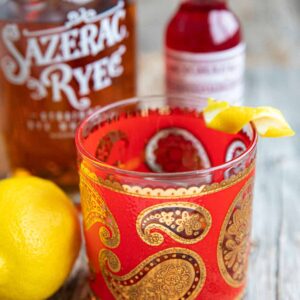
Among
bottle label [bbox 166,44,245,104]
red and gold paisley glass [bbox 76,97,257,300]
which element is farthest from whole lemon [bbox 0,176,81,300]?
bottle label [bbox 166,44,245,104]

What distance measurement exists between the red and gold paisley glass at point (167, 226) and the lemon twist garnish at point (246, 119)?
0.04 ft

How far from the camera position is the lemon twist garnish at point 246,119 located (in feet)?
1.57

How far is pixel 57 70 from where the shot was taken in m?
0.64

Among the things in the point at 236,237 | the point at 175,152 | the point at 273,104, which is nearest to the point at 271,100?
the point at 273,104

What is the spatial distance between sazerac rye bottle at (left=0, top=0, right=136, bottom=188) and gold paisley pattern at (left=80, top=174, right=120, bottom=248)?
19 cm

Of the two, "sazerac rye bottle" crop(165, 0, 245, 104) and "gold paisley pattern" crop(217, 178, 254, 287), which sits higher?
"sazerac rye bottle" crop(165, 0, 245, 104)

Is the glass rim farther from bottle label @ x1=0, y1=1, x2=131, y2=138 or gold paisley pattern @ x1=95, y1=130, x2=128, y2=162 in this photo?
bottle label @ x1=0, y1=1, x2=131, y2=138

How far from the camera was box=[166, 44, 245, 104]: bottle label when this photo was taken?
683mm

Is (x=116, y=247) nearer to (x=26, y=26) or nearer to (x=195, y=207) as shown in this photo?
(x=195, y=207)

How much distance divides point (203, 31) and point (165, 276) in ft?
1.07

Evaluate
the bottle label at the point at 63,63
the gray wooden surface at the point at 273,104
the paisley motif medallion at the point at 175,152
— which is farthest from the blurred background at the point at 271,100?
the bottle label at the point at 63,63

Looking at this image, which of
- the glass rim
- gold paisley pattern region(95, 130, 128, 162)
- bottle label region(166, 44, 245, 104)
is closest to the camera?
the glass rim

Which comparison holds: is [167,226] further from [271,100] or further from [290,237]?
[271,100]

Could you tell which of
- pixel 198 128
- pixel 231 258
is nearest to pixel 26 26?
pixel 198 128
